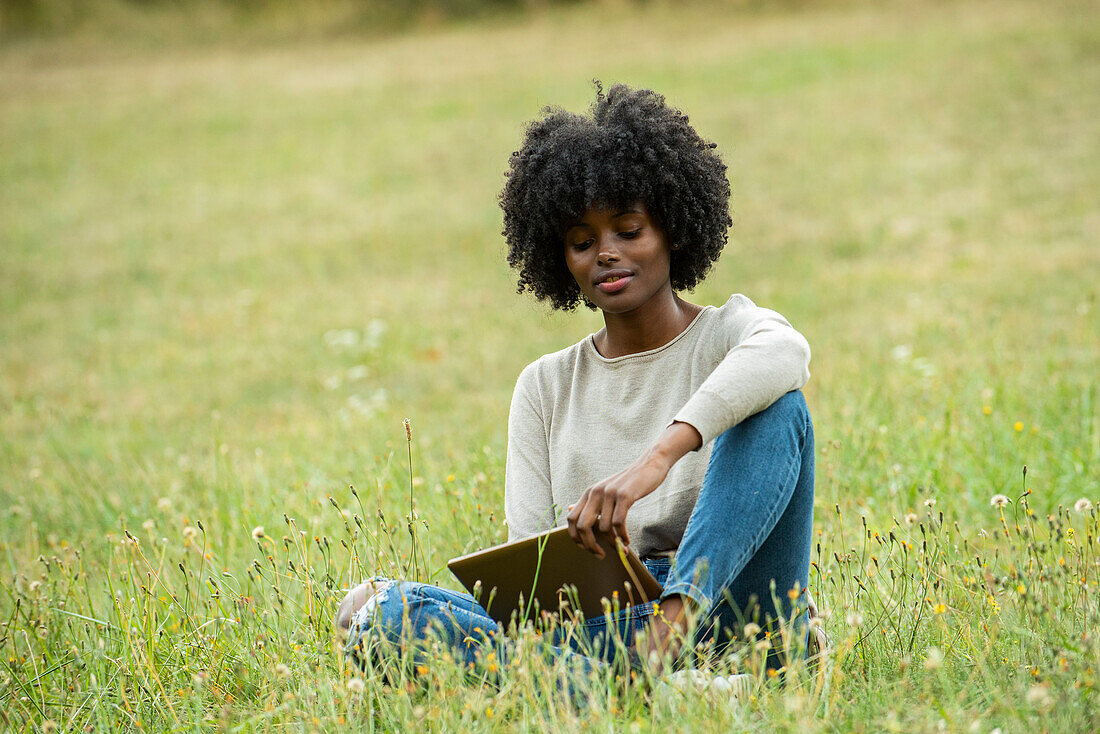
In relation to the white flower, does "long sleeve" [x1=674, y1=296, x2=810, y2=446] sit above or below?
above

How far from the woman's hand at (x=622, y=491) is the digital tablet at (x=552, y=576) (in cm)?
3

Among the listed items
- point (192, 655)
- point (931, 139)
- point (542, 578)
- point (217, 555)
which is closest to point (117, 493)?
point (217, 555)

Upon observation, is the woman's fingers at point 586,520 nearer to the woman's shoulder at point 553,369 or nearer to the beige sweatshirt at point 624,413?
the beige sweatshirt at point 624,413

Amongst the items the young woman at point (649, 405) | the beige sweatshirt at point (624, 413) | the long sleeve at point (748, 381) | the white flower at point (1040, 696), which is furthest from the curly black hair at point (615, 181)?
the white flower at point (1040, 696)

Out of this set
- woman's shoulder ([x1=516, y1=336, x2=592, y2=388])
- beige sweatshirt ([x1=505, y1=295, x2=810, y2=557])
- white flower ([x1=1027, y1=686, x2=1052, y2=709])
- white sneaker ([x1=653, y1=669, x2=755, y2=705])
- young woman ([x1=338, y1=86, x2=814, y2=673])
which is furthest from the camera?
woman's shoulder ([x1=516, y1=336, x2=592, y2=388])

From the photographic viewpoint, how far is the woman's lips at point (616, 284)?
3.07 m

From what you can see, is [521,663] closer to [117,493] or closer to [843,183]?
[117,493]

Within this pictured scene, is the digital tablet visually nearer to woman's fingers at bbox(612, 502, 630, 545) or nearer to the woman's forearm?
woman's fingers at bbox(612, 502, 630, 545)

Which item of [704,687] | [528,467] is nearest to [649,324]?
[528,467]

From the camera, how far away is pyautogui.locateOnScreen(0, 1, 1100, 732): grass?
2758mm

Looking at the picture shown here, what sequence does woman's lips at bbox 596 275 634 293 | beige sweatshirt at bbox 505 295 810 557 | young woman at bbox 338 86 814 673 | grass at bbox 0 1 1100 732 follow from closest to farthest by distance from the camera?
young woman at bbox 338 86 814 673 < grass at bbox 0 1 1100 732 < beige sweatshirt at bbox 505 295 810 557 < woman's lips at bbox 596 275 634 293

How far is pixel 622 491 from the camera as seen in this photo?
251cm

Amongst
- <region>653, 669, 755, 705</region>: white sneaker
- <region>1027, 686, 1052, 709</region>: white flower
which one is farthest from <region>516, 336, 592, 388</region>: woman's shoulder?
Answer: <region>1027, 686, 1052, 709</region>: white flower

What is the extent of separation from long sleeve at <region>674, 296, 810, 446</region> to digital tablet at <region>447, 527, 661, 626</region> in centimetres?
36
